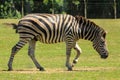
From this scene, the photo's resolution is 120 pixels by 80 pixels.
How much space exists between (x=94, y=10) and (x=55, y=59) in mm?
35580

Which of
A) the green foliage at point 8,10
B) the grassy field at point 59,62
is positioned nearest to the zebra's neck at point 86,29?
the grassy field at point 59,62

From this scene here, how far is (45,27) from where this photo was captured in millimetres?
19250

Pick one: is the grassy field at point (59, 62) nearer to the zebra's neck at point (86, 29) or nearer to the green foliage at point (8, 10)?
the zebra's neck at point (86, 29)

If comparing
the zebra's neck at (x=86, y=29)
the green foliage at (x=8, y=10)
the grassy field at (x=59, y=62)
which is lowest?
the green foliage at (x=8, y=10)

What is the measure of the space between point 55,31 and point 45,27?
0.46 m

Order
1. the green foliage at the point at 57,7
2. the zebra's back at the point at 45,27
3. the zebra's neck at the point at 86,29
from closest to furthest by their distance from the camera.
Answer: the zebra's back at the point at 45,27
the zebra's neck at the point at 86,29
the green foliage at the point at 57,7

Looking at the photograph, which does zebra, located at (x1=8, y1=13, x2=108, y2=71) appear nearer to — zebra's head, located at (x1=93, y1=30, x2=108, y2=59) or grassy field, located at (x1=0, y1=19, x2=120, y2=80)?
zebra's head, located at (x1=93, y1=30, x2=108, y2=59)

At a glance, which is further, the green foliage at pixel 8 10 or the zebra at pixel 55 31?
the green foliage at pixel 8 10

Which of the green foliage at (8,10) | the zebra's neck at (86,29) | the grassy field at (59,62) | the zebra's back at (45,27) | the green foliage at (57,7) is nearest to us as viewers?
the grassy field at (59,62)

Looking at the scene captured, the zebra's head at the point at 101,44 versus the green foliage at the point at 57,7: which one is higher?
the zebra's head at the point at 101,44

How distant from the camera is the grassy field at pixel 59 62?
16.6 meters

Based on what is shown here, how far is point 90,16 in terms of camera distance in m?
60.4

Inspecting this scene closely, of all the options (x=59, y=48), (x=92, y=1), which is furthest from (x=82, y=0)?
(x=59, y=48)

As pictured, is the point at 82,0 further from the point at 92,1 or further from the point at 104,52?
the point at 104,52
